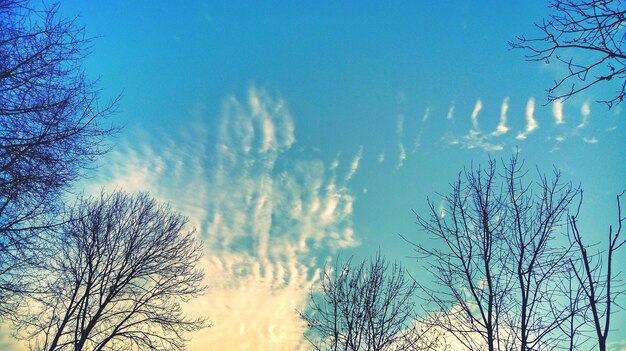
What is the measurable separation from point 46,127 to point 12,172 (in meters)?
0.93

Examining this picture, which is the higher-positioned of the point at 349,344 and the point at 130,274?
the point at 130,274

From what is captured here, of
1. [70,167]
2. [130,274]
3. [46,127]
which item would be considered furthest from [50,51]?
[130,274]

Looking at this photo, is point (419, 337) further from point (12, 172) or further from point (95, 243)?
point (95, 243)

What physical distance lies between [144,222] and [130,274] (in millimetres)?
2183

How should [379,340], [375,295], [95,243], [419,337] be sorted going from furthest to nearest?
[95,243], [375,295], [379,340], [419,337]

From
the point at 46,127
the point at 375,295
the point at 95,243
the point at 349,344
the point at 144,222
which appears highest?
the point at 144,222

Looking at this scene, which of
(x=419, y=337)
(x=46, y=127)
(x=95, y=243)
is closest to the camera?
(x=46, y=127)

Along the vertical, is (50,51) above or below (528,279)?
above

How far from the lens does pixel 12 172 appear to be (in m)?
5.96

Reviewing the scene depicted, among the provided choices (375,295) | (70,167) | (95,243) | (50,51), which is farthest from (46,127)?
(95,243)

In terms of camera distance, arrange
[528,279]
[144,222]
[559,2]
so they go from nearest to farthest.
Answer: [559,2], [528,279], [144,222]

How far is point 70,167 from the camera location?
658 centimetres

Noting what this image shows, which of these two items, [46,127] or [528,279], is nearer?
[528,279]

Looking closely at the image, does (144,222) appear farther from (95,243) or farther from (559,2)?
(559,2)
